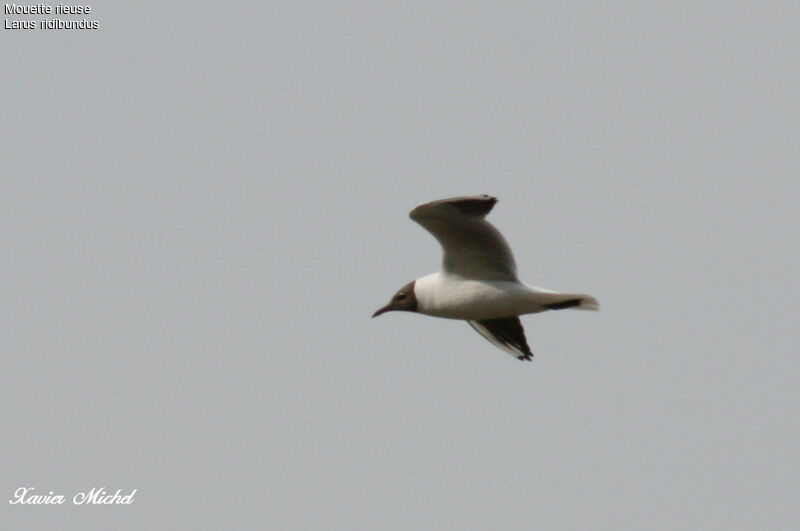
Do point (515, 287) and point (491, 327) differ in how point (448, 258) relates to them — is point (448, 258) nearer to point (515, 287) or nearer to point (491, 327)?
point (515, 287)

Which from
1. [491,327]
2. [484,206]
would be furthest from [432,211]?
[491,327]

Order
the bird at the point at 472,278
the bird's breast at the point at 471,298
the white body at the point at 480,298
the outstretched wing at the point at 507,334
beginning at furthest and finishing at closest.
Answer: the outstretched wing at the point at 507,334, the bird's breast at the point at 471,298, the white body at the point at 480,298, the bird at the point at 472,278

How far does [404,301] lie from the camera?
18.3 metres

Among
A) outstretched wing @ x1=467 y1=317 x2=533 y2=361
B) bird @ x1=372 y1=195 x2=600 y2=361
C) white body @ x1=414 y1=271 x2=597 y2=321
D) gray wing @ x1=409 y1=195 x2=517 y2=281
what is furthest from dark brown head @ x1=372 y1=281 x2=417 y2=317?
outstretched wing @ x1=467 y1=317 x2=533 y2=361

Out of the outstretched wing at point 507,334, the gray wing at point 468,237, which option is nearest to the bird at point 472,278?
the gray wing at point 468,237

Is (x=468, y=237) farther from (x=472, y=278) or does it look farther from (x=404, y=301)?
(x=404, y=301)

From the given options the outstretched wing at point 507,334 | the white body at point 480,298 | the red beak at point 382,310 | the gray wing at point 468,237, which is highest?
the gray wing at point 468,237

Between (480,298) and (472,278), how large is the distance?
0.25 meters

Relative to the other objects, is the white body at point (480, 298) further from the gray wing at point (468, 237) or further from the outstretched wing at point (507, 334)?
the outstretched wing at point (507, 334)

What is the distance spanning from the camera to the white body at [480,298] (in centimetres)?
1702

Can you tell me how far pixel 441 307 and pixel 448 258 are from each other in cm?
79

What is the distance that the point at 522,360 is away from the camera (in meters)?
19.1

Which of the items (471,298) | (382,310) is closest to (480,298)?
(471,298)

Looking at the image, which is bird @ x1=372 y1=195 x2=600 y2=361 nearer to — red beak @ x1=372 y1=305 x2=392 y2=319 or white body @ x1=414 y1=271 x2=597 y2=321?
white body @ x1=414 y1=271 x2=597 y2=321
